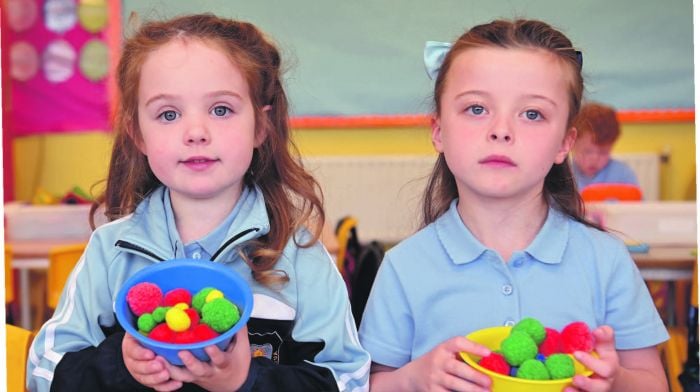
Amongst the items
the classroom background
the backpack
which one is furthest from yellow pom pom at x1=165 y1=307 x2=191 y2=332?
the classroom background

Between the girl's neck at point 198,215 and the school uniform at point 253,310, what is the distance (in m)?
0.02

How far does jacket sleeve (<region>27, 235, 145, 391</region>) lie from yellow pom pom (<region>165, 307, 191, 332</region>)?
152mm

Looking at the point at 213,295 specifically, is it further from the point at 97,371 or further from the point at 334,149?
the point at 334,149

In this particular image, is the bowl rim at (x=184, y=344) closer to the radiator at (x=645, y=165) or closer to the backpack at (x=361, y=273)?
the backpack at (x=361, y=273)

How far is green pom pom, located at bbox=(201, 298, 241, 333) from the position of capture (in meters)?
0.92

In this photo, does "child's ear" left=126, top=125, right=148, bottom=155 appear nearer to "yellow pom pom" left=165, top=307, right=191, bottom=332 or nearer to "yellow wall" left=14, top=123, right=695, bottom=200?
"yellow pom pom" left=165, top=307, right=191, bottom=332

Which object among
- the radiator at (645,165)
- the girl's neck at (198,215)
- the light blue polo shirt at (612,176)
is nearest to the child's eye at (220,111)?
the girl's neck at (198,215)

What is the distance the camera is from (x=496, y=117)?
115 centimetres

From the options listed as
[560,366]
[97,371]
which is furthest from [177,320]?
[560,366]

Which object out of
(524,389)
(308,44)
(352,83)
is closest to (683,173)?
(352,83)

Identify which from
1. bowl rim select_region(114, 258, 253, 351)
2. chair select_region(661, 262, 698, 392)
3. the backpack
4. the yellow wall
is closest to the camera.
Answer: bowl rim select_region(114, 258, 253, 351)

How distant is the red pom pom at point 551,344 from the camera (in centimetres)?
100

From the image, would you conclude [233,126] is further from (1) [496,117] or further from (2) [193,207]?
(1) [496,117]

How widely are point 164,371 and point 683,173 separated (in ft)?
11.5
